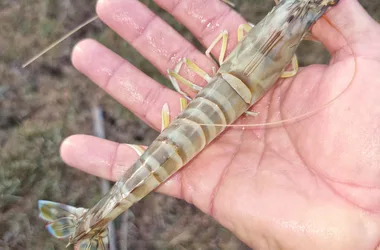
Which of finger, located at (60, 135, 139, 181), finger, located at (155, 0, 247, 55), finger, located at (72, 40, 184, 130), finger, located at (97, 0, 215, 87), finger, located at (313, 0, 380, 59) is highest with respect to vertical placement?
finger, located at (313, 0, 380, 59)

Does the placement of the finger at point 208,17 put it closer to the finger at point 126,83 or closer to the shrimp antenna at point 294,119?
the finger at point 126,83

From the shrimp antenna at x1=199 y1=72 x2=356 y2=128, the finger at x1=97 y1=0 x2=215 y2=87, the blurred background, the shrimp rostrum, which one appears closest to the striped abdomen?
the shrimp rostrum

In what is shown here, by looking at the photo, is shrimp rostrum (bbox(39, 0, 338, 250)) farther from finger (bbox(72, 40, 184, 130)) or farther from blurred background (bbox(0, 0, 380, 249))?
blurred background (bbox(0, 0, 380, 249))

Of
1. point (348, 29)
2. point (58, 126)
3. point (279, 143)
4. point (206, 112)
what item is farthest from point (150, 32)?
point (348, 29)

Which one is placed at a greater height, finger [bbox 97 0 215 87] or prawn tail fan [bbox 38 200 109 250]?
finger [bbox 97 0 215 87]

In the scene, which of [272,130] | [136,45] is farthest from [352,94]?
[136,45]

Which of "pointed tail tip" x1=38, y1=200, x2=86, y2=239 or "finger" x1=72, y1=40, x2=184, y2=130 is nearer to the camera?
"pointed tail tip" x1=38, y1=200, x2=86, y2=239

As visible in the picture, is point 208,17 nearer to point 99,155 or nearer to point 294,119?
point 294,119

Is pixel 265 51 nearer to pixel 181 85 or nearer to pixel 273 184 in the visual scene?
pixel 181 85
